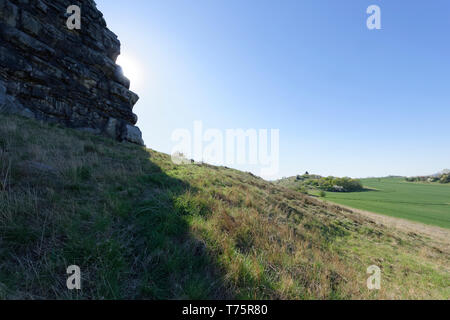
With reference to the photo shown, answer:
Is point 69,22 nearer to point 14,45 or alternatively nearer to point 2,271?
point 14,45

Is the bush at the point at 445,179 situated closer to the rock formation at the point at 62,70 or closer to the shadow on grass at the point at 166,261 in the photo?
the shadow on grass at the point at 166,261

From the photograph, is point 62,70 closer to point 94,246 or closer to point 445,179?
point 94,246

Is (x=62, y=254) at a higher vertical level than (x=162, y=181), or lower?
lower

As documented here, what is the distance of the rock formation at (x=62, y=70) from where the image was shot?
508 inches

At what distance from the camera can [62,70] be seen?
51.5 ft

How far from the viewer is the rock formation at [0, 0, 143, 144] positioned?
12.9m

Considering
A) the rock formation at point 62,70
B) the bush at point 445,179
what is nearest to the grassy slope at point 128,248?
the rock formation at point 62,70

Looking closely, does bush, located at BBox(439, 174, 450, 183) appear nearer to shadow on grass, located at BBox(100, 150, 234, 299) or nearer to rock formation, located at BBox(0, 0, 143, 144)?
shadow on grass, located at BBox(100, 150, 234, 299)

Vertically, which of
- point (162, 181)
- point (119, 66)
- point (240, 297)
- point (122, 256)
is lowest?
point (240, 297)

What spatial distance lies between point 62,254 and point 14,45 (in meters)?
21.5
